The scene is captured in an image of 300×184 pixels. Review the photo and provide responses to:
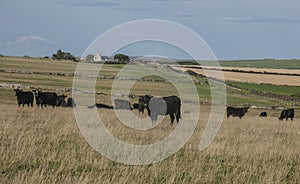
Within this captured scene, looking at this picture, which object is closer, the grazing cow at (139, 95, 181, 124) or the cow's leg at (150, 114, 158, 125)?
the cow's leg at (150, 114, 158, 125)

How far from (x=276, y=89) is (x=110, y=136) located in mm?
78050

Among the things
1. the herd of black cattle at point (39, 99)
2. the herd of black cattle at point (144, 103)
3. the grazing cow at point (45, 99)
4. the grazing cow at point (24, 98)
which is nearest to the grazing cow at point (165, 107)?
the herd of black cattle at point (144, 103)

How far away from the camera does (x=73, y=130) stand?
49.7 ft

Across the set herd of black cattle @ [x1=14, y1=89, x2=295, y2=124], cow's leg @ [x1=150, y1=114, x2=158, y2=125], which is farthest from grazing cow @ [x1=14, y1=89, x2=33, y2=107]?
cow's leg @ [x1=150, y1=114, x2=158, y2=125]

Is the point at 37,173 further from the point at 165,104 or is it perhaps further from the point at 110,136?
the point at 165,104

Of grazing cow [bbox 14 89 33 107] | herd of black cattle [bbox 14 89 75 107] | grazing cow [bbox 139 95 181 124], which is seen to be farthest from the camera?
herd of black cattle [bbox 14 89 75 107]

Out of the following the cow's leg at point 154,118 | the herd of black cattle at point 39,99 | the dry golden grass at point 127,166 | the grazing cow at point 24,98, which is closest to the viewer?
the dry golden grass at point 127,166

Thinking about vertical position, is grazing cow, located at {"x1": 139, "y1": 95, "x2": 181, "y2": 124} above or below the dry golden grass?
above

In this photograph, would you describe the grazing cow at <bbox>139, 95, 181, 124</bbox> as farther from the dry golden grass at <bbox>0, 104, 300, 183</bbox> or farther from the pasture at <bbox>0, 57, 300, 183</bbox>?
the dry golden grass at <bbox>0, 104, 300, 183</bbox>

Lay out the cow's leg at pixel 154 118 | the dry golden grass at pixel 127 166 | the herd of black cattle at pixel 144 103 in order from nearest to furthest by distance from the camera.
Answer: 1. the dry golden grass at pixel 127 166
2. the cow's leg at pixel 154 118
3. the herd of black cattle at pixel 144 103

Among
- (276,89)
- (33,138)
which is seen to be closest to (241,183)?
(33,138)

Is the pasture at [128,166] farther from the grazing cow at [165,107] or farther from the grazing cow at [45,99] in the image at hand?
the grazing cow at [45,99]

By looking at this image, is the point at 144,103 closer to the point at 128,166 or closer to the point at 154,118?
the point at 154,118

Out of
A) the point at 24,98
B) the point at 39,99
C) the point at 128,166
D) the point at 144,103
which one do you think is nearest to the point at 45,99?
the point at 39,99
